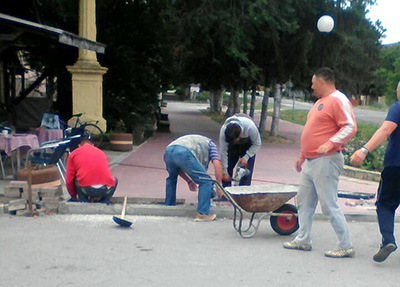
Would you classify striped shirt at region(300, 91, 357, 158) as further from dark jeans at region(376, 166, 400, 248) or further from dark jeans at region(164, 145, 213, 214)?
dark jeans at region(164, 145, 213, 214)

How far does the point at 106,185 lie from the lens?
7520 mm

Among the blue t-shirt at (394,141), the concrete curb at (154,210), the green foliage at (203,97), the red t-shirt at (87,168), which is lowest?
the green foliage at (203,97)

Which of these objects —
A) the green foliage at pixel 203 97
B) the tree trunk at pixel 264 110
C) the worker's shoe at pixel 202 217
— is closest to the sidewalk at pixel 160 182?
the worker's shoe at pixel 202 217

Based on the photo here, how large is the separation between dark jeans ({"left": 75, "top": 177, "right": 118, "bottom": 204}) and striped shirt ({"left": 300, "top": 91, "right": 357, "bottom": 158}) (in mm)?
3062

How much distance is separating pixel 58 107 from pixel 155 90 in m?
3.55

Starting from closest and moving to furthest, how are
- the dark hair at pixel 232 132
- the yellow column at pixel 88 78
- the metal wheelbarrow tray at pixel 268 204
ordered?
the metal wheelbarrow tray at pixel 268 204 → the dark hair at pixel 232 132 → the yellow column at pixel 88 78

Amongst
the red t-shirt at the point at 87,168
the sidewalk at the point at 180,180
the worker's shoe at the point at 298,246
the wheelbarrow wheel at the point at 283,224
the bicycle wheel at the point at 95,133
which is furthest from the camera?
the bicycle wheel at the point at 95,133

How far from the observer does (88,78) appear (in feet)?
48.2

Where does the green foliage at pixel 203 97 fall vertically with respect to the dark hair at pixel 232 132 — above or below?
below

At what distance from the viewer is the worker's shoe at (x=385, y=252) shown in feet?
17.7

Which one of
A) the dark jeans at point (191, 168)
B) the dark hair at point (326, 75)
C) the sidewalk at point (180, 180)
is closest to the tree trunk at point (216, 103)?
the sidewalk at point (180, 180)

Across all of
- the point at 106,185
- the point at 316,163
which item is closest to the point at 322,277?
the point at 316,163

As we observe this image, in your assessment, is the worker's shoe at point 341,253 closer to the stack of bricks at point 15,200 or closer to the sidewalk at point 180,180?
the sidewalk at point 180,180

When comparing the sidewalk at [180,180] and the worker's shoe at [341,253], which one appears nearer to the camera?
the worker's shoe at [341,253]
